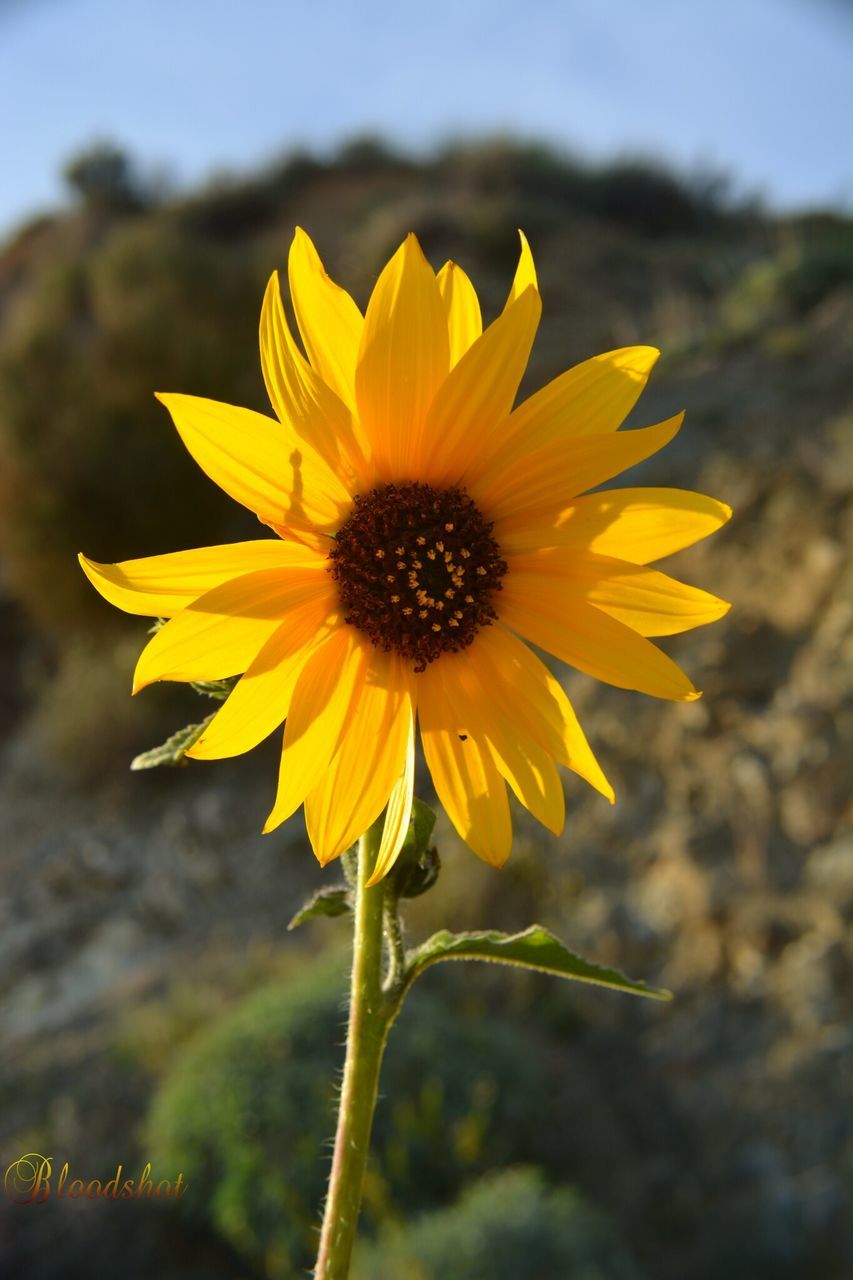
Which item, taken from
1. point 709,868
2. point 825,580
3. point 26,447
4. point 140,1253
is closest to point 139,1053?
point 140,1253

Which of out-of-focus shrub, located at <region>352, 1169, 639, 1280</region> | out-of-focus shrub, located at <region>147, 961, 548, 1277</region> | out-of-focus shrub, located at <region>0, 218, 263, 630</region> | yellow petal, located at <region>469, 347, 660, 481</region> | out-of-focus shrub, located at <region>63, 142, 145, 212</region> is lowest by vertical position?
out-of-focus shrub, located at <region>147, 961, 548, 1277</region>

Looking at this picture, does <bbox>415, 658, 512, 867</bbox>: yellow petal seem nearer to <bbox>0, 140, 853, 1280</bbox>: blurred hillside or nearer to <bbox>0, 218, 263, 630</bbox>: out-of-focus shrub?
<bbox>0, 140, 853, 1280</bbox>: blurred hillside

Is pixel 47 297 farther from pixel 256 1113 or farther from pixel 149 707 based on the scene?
pixel 256 1113

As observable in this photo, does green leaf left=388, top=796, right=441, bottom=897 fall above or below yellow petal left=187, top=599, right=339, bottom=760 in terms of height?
below

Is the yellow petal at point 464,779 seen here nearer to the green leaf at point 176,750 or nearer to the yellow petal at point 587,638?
the yellow petal at point 587,638

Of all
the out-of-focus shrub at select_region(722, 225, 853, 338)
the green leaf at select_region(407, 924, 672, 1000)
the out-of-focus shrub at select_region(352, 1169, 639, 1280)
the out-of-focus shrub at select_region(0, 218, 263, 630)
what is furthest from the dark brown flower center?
the out-of-focus shrub at select_region(722, 225, 853, 338)
